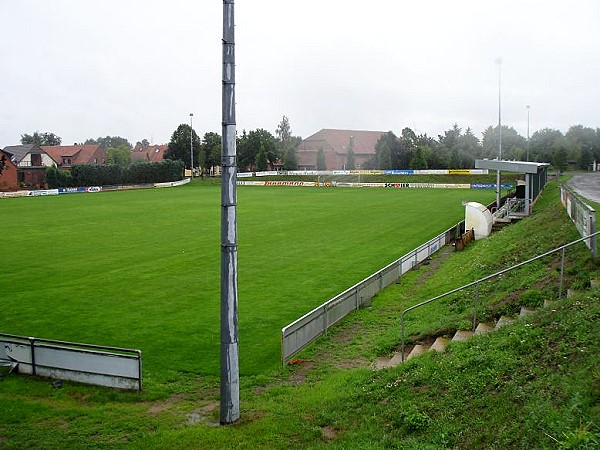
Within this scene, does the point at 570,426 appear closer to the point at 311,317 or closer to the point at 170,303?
the point at 311,317

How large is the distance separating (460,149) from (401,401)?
117 metres

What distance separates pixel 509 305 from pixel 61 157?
12558 cm

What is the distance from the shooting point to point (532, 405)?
793cm

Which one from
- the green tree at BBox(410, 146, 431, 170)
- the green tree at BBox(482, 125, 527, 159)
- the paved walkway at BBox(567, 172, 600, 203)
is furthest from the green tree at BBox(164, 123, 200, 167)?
the paved walkway at BBox(567, 172, 600, 203)

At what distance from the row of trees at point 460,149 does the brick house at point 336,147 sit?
734 centimetres

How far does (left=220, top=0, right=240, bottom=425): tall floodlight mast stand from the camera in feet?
34.7

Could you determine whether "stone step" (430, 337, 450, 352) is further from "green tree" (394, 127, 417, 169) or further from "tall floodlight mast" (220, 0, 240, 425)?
"green tree" (394, 127, 417, 169)

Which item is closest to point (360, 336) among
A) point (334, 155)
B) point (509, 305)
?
point (509, 305)

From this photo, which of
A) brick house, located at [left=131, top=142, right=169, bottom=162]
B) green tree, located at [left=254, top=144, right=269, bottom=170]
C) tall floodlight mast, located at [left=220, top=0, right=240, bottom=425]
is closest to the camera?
tall floodlight mast, located at [left=220, top=0, right=240, bottom=425]

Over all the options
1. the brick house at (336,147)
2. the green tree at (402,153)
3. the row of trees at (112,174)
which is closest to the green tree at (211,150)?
the row of trees at (112,174)

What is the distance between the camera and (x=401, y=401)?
9914 mm

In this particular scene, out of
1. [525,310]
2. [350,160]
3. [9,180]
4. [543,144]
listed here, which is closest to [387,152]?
[350,160]

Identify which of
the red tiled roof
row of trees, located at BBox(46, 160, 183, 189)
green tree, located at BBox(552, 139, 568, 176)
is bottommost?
row of trees, located at BBox(46, 160, 183, 189)

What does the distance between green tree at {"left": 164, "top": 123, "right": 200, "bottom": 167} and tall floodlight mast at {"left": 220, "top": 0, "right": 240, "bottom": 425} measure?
119 meters
